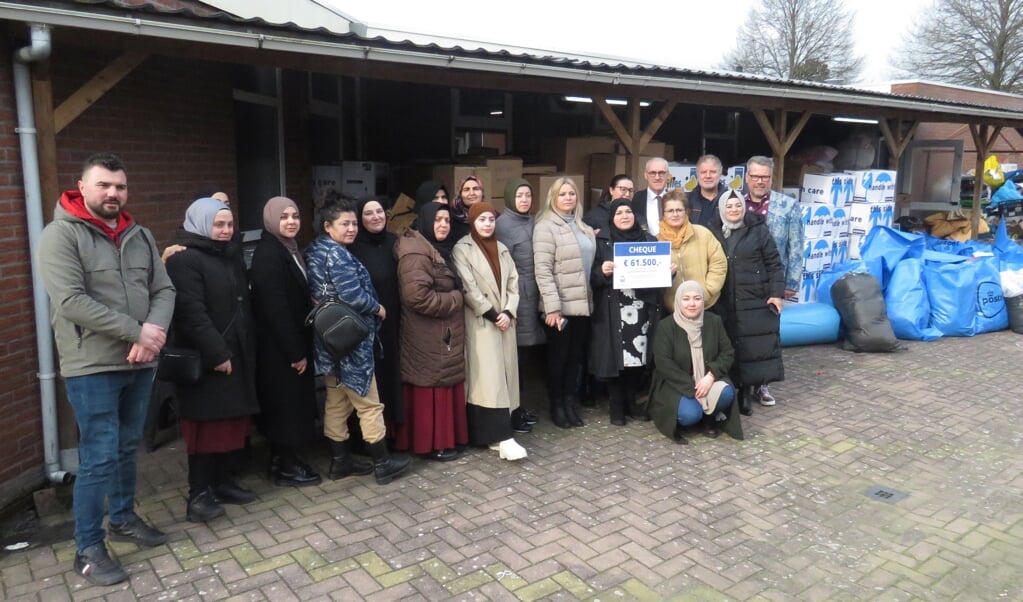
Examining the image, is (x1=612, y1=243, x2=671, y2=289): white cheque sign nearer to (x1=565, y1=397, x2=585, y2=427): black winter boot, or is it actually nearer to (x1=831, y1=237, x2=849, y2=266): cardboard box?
(x1=565, y1=397, x2=585, y2=427): black winter boot

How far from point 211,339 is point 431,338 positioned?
4.33ft

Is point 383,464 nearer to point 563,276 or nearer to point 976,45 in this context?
point 563,276

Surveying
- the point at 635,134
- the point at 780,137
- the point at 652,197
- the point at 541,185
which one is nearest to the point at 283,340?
the point at 652,197

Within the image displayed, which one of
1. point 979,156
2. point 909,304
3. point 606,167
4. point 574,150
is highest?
point 979,156

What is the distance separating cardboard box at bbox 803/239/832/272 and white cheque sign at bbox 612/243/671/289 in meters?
4.20

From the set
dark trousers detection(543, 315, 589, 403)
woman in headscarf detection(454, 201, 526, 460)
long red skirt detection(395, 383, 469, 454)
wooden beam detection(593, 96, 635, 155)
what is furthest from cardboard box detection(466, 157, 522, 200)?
long red skirt detection(395, 383, 469, 454)

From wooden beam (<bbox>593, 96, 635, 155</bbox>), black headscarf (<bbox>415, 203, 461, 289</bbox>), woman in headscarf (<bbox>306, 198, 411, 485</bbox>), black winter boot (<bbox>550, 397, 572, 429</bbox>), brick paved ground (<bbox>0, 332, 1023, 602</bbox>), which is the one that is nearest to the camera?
brick paved ground (<bbox>0, 332, 1023, 602</bbox>)

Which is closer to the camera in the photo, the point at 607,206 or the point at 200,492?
the point at 200,492

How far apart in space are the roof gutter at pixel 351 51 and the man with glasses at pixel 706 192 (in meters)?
0.95

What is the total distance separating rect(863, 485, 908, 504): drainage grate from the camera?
4332 mm

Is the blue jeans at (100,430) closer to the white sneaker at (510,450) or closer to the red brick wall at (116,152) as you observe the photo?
the red brick wall at (116,152)

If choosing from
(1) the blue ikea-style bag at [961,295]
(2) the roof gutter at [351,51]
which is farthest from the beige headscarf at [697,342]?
(1) the blue ikea-style bag at [961,295]

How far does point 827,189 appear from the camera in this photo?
9.23 metres

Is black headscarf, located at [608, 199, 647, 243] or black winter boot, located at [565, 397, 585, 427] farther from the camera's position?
black winter boot, located at [565, 397, 585, 427]
